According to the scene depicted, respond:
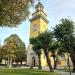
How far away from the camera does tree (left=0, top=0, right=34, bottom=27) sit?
53.8 ft

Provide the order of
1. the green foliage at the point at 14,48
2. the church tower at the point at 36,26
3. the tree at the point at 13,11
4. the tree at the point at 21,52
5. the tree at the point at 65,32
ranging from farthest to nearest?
1. the tree at the point at 21,52
2. the church tower at the point at 36,26
3. the green foliage at the point at 14,48
4. the tree at the point at 65,32
5. the tree at the point at 13,11

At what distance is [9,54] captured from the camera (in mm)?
79438

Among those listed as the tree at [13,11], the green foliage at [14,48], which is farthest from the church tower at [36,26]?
the tree at [13,11]

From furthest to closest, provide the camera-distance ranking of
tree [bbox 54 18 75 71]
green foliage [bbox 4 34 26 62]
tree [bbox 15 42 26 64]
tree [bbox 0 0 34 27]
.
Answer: tree [bbox 15 42 26 64] < green foliage [bbox 4 34 26 62] < tree [bbox 54 18 75 71] < tree [bbox 0 0 34 27]

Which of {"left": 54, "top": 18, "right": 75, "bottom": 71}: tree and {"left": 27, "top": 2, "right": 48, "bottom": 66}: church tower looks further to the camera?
{"left": 27, "top": 2, "right": 48, "bottom": 66}: church tower

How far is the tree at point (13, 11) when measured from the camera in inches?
645

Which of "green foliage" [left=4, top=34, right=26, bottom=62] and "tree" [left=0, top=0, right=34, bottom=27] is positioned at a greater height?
"green foliage" [left=4, top=34, right=26, bottom=62]

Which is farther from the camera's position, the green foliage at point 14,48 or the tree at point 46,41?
the green foliage at point 14,48

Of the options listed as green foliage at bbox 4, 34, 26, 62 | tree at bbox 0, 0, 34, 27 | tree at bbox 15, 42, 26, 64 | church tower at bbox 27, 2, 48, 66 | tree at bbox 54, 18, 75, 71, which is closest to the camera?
tree at bbox 0, 0, 34, 27

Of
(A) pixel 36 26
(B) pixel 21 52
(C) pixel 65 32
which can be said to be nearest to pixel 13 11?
(C) pixel 65 32

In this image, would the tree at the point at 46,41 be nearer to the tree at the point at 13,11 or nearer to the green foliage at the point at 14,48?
the tree at the point at 13,11

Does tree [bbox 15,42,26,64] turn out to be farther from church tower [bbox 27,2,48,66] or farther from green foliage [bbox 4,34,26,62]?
church tower [bbox 27,2,48,66]

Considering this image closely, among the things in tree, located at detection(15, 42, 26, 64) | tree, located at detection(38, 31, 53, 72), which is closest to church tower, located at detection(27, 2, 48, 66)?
tree, located at detection(15, 42, 26, 64)

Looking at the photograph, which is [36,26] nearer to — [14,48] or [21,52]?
[14,48]
